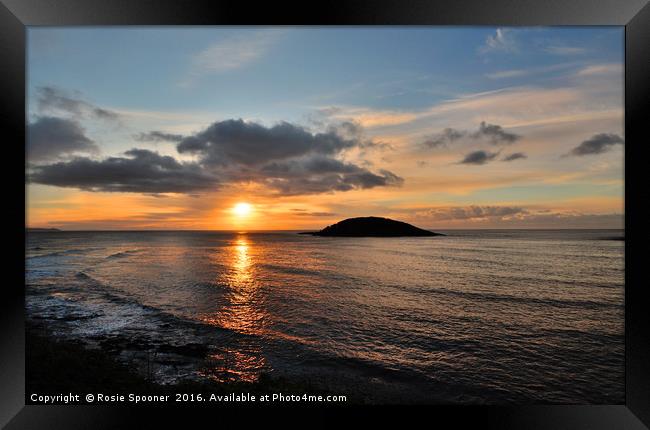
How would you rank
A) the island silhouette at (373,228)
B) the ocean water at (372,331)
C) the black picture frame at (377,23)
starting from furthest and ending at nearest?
the island silhouette at (373,228), the ocean water at (372,331), the black picture frame at (377,23)

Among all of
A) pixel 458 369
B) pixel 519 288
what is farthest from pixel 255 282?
pixel 519 288

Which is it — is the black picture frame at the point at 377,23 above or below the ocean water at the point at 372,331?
above

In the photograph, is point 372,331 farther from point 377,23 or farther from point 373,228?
point 373,228

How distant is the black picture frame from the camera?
2.88 meters

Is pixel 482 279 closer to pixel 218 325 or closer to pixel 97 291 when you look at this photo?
pixel 218 325

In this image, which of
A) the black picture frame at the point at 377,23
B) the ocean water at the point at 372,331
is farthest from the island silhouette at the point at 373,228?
the black picture frame at the point at 377,23

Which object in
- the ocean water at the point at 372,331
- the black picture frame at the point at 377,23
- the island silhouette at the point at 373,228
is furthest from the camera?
the island silhouette at the point at 373,228

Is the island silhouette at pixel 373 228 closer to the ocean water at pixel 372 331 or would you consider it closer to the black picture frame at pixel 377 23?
the ocean water at pixel 372 331

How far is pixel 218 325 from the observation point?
10586 mm

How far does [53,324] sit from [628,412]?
13766 mm

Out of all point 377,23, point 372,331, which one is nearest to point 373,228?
point 372,331

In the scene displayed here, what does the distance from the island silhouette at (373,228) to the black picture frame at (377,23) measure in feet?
255

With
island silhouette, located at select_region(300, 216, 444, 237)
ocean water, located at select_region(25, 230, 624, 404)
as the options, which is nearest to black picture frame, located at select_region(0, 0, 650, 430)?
ocean water, located at select_region(25, 230, 624, 404)

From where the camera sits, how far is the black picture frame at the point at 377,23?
2.88 m
